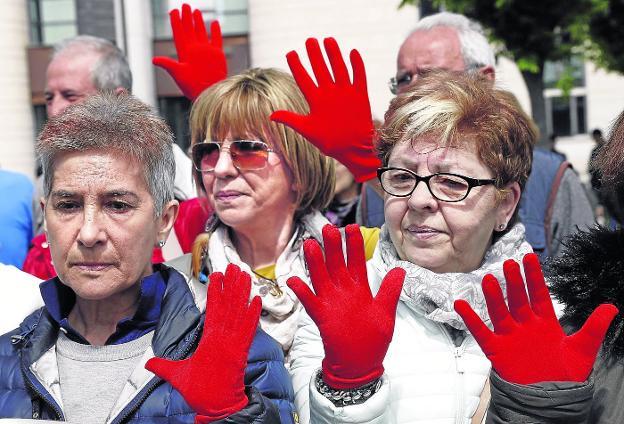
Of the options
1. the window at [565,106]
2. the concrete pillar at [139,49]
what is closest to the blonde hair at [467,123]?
the concrete pillar at [139,49]

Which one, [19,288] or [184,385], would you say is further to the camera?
[19,288]

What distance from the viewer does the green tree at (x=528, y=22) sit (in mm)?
12031

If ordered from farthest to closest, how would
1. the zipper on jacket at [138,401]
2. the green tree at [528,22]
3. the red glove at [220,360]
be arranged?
the green tree at [528,22] < the zipper on jacket at [138,401] < the red glove at [220,360]

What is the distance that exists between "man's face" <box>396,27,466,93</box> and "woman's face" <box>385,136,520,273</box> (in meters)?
1.24

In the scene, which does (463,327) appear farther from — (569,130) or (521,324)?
(569,130)

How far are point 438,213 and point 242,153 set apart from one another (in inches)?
31.8

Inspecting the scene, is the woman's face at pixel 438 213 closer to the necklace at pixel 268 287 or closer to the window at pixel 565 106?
the necklace at pixel 268 287

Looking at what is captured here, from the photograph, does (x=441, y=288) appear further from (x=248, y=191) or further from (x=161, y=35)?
(x=161, y=35)

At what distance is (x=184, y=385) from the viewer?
177 centimetres

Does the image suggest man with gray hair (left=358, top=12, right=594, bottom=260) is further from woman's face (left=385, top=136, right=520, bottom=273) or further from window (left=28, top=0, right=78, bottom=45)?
window (left=28, top=0, right=78, bottom=45)

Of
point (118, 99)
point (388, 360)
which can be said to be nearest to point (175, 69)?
point (118, 99)

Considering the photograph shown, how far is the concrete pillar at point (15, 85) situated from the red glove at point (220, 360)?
15.7 meters

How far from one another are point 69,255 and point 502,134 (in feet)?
3.85

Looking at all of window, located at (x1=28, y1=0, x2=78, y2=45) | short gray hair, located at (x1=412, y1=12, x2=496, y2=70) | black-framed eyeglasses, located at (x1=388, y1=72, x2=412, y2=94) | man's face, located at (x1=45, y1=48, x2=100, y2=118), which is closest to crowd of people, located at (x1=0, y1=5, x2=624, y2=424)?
black-framed eyeglasses, located at (x1=388, y1=72, x2=412, y2=94)
